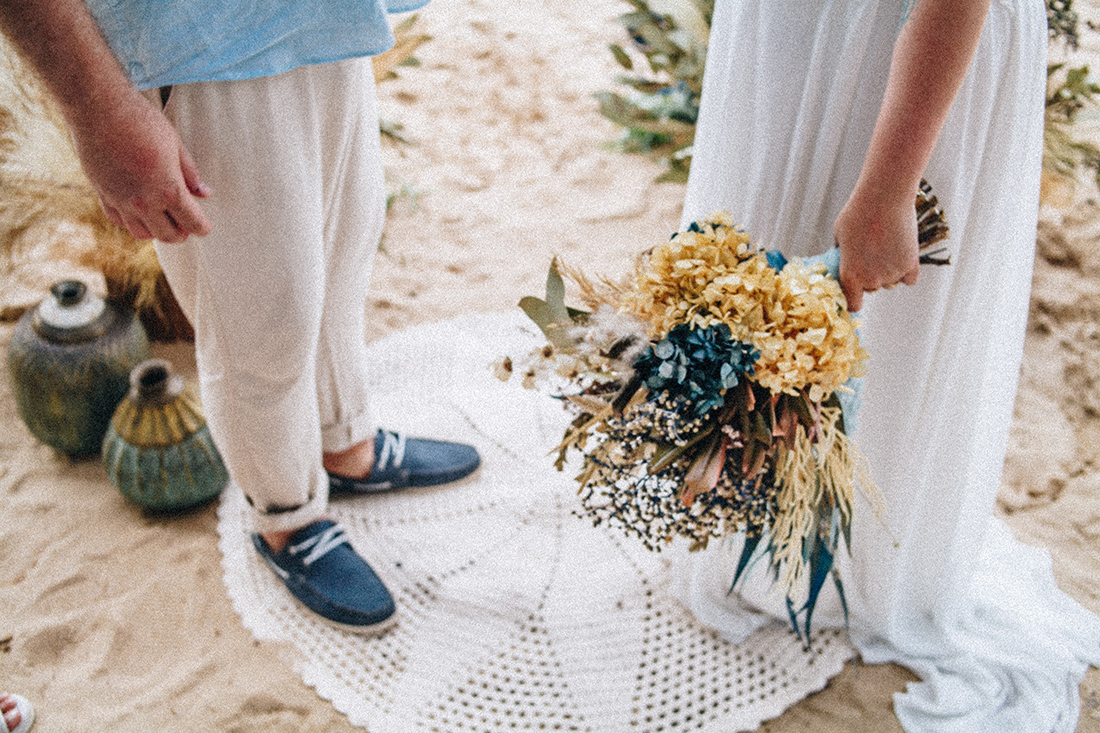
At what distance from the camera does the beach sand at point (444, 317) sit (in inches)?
66.6

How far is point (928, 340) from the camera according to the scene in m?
1.40

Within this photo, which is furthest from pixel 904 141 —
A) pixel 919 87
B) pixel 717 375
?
pixel 717 375

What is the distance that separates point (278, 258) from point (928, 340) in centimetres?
113

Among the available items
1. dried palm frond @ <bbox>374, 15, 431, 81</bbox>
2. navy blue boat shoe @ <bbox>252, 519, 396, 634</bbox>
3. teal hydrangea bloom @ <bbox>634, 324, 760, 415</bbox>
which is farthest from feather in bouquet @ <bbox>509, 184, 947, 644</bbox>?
dried palm frond @ <bbox>374, 15, 431, 81</bbox>

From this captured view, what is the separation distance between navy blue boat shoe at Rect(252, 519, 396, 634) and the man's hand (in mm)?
896

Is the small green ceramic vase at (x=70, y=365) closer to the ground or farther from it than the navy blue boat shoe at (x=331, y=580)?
farther from it

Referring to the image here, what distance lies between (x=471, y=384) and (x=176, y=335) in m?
1.01

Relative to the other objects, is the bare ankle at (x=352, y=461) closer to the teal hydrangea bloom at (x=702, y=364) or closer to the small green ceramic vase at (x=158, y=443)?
the small green ceramic vase at (x=158, y=443)

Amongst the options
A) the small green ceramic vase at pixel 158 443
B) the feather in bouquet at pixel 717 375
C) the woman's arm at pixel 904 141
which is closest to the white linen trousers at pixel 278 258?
the small green ceramic vase at pixel 158 443

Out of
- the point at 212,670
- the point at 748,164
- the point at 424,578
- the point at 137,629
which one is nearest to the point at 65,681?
the point at 137,629

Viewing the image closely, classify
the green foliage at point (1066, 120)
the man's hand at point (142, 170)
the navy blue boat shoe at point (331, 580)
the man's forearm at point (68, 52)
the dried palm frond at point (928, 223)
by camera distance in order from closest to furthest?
the man's forearm at point (68, 52), the man's hand at point (142, 170), the dried palm frond at point (928, 223), the navy blue boat shoe at point (331, 580), the green foliage at point (1066, 120)

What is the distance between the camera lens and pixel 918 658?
1736 mm

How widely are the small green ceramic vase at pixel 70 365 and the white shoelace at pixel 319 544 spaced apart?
0.74 metres

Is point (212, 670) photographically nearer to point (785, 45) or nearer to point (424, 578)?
point (424, 578)
